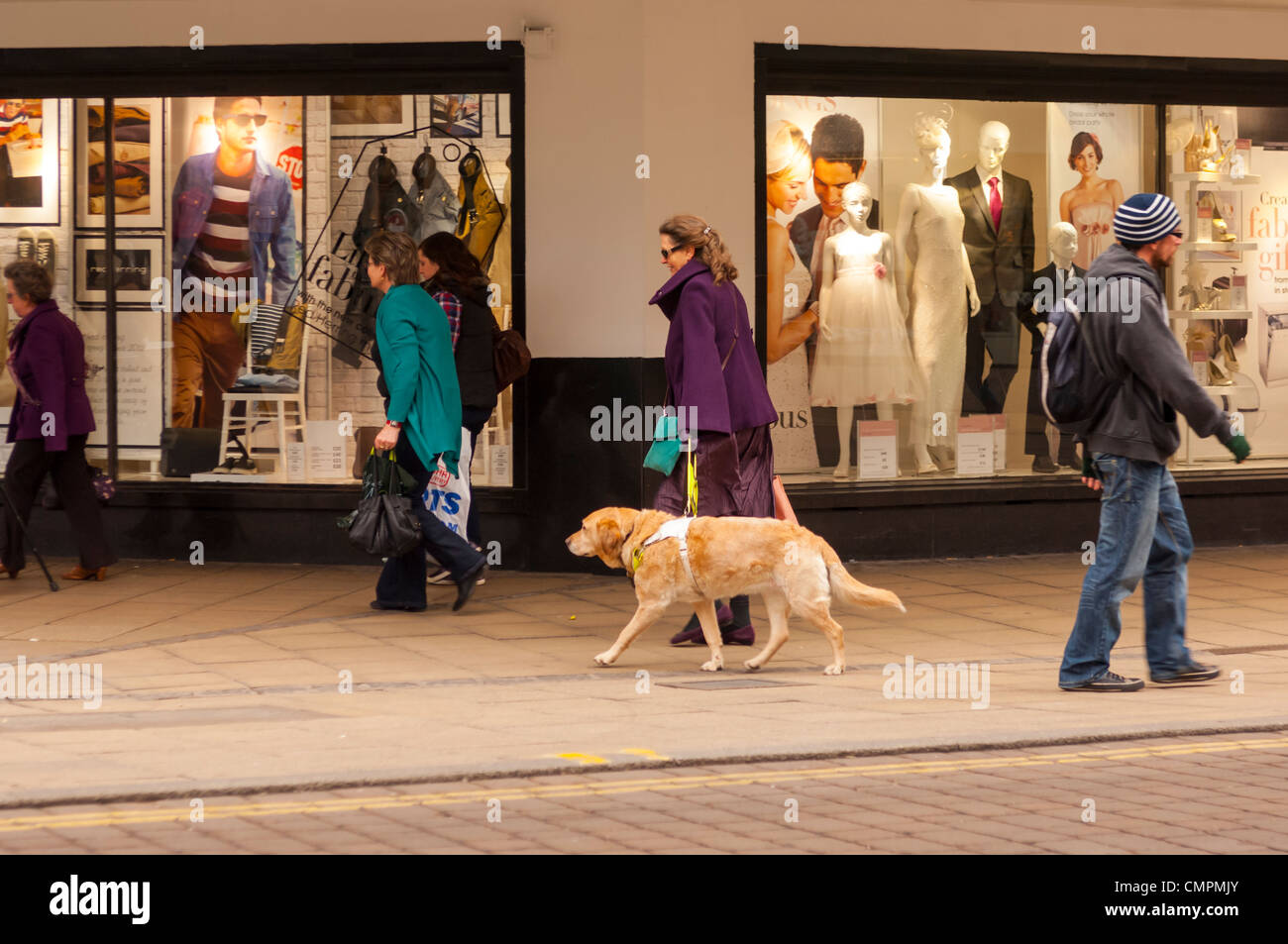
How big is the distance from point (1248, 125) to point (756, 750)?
8964mm

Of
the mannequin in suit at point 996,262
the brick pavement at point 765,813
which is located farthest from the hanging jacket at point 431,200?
the brick pavement at point 765,813

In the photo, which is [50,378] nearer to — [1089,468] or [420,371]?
[420,371]

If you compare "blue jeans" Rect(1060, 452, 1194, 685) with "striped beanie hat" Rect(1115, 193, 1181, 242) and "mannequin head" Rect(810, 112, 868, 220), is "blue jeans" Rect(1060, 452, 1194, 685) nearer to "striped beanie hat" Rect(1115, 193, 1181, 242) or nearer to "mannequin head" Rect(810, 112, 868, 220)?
"striped beanie hat" Rect(1115, 193, 1181, 242)

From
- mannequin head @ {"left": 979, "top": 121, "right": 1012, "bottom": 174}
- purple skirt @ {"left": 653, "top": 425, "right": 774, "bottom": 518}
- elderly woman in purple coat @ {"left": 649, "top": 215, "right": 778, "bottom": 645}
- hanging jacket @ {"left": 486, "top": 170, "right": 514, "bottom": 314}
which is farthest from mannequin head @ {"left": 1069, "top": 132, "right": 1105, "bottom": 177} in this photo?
purple skirt @ {"left": 653, "top": 425, "right": 774, "bottom": 518}

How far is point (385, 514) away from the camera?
9.73 metres

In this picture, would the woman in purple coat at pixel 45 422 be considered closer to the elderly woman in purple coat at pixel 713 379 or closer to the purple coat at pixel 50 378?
the purple coat at pixel 50 378

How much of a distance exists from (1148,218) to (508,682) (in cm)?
348

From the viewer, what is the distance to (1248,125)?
1364 cm

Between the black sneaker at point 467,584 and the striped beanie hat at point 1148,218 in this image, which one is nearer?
the striped beanie hat at point 1148,218

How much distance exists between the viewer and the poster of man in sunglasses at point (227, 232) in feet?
41.5

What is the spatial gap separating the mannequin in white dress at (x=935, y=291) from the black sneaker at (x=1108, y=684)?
5.02 m

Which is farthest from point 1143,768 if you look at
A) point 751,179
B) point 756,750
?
Result: point 751,179

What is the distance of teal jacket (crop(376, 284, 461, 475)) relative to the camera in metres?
9.95

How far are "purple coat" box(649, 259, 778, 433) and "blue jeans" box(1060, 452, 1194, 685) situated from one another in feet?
6.30
